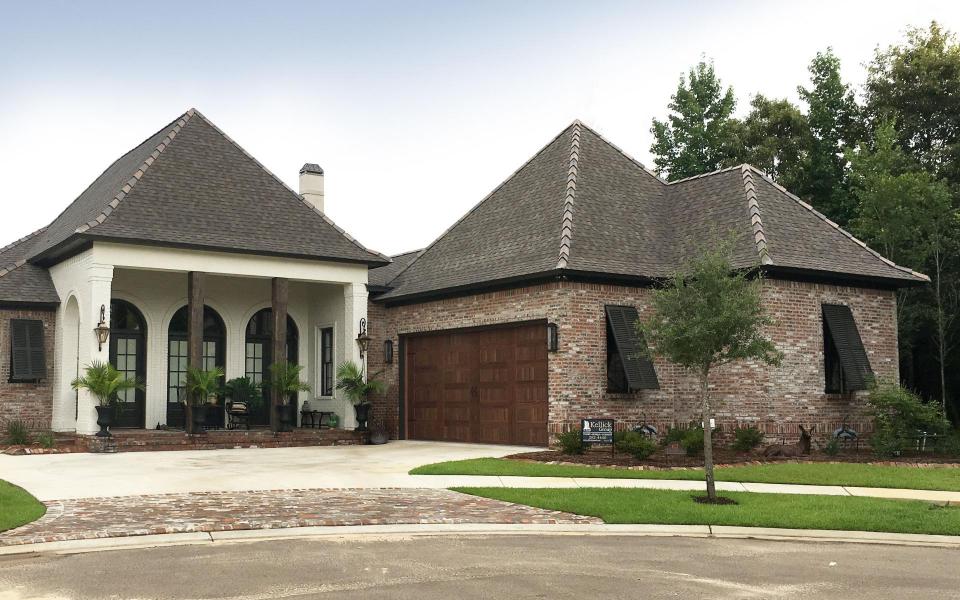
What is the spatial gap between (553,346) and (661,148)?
22.1 meters

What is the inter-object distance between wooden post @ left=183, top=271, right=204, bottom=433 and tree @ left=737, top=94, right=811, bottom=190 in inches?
858

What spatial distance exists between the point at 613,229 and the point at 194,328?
10.2m

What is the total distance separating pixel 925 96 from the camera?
33875 mm

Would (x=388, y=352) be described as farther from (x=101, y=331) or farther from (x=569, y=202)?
(x=101, y=331)

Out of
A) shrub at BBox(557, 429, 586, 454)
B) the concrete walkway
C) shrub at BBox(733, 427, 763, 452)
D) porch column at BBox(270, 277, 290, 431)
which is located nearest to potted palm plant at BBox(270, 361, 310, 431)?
porch column at BBox(270, 277, 290, 431)

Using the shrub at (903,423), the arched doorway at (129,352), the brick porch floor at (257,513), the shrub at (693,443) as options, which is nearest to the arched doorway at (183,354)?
the arched doorway at (129,352)

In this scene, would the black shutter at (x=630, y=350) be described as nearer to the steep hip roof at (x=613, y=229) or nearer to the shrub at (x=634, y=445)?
the steep hip roof at (x=613, y=229)

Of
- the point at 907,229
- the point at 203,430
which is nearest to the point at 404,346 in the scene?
the point at 203,430

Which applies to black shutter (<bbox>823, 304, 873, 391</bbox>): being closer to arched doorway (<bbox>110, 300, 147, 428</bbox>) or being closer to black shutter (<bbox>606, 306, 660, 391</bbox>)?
black shutter (<bbox>606, 306, 660, 391</bbox>)

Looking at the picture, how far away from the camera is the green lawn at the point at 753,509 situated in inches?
475

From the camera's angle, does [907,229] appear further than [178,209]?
Yes

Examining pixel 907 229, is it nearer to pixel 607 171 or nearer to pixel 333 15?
pixel 607 171

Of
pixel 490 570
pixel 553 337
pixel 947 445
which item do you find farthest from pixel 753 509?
pixel 947 445

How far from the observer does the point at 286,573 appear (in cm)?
893
